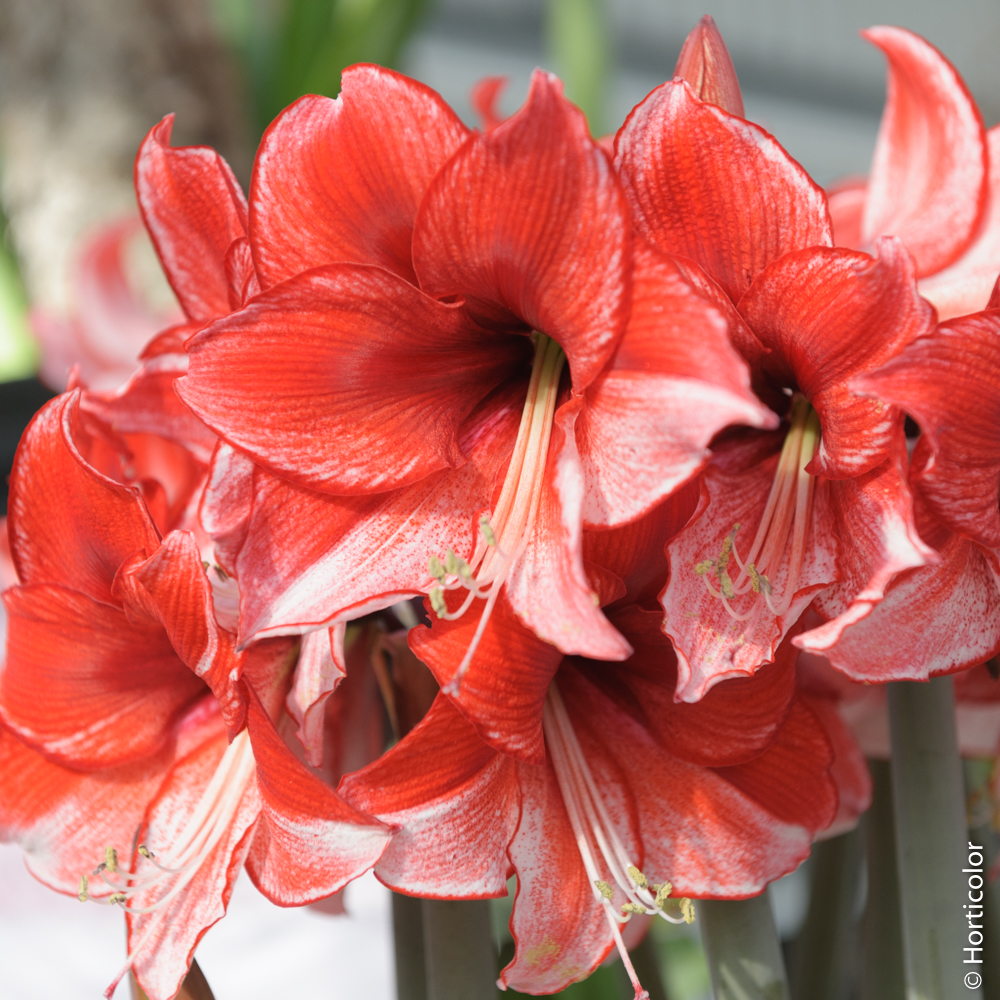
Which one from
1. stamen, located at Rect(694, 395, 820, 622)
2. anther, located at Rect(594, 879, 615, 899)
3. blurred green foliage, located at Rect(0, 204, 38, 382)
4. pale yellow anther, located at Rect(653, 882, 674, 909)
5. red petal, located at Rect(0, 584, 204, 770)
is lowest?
blurred green foliage, located at Rect(0, 204, 38, 382)

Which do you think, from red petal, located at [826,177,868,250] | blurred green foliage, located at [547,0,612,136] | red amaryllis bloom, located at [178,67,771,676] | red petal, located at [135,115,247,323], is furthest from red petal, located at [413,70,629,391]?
blurred green foliage, located at [547,0,612,136]

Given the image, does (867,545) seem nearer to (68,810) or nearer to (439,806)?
(439,806)

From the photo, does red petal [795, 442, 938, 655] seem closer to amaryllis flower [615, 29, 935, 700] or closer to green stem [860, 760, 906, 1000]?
amaryllis flower [615, 29, 935, 700]

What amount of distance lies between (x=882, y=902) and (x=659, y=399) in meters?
0.29

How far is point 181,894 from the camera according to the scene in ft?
1.15

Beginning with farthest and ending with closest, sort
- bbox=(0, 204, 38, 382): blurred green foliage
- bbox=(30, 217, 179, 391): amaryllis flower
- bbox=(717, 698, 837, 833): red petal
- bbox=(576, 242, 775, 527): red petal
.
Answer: bbox=(0, 204, 38, 382): blurred green foliage → bbox=(30, 217, 179, 391): amaryllis flower → bbox=(717, 698, 837, 833): red petal → bbox=(576, 242, 775, 527): red petal

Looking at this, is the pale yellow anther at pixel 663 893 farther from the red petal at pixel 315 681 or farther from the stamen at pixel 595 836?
the red petal at pixel 315 681

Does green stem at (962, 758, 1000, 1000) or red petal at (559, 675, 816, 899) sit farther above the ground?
red petal at (559, 675, 816, 899)

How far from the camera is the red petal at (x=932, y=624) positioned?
30cm

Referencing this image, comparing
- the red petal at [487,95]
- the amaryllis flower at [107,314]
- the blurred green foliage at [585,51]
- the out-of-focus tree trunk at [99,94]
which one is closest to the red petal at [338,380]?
the red petal at [487,95]

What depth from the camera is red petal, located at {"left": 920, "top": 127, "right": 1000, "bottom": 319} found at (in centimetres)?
38

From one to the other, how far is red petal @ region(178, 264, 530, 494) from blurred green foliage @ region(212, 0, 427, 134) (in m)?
1.11

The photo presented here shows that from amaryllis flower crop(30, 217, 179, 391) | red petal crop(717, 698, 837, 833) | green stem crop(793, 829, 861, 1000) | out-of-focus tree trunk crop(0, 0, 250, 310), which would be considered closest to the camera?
red petal crop(717, 698, 837, 833)

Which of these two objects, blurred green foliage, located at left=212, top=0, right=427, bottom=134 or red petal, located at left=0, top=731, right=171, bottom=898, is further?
blurred green foliage, located at left=212, top=0, right=427, bottom=134
